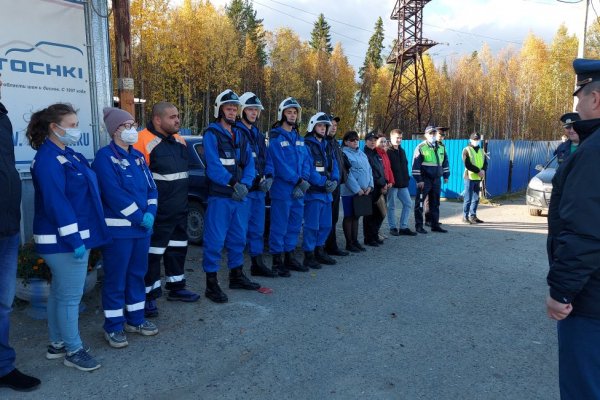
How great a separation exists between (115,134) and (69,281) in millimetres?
1355

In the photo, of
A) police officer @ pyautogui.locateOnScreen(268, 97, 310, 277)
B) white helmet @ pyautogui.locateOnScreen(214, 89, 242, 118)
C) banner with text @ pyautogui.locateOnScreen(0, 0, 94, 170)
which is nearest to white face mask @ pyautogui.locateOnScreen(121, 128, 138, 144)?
white helmet @ pyautogui.locateOnScreen(214, 89, 242, 118)

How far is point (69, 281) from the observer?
3520mm

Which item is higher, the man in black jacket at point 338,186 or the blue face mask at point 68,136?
the blue face mask at point 68,136

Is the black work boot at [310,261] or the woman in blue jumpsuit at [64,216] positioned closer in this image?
the woman in blue jumpsuit at [64,216]

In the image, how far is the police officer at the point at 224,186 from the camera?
202 inches

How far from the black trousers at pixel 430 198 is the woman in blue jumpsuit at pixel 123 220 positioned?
654 cm

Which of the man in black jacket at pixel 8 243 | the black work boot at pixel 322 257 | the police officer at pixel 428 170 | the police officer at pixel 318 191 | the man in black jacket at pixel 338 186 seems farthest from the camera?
the police officer at pixel 428 170

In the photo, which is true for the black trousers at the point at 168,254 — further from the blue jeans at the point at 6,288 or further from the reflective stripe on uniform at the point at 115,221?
the blue jeans at the point at 6,288

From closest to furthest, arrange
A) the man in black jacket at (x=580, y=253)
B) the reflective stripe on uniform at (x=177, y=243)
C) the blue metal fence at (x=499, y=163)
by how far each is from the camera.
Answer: the man in black jacket at (x=580, y=253), the reflective stripe on uniform at (x=177, y=243), the blue metal fence at (x=499, y=163)

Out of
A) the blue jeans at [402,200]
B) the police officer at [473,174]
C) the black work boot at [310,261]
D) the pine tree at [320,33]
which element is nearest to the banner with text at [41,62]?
the black work boot at [310,261]

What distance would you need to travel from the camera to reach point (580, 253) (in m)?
2.06

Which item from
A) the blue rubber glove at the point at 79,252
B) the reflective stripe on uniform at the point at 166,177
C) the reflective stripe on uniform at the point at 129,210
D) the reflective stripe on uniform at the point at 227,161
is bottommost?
the blue rubber glove at the point at 79,252

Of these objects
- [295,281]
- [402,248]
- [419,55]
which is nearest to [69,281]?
[295,281]

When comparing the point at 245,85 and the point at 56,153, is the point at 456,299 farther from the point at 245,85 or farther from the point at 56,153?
the point at 245,85
